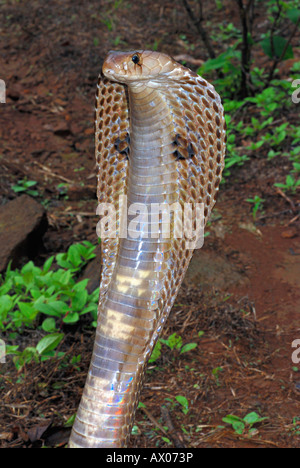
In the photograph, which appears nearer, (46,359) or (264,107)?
(46,359)

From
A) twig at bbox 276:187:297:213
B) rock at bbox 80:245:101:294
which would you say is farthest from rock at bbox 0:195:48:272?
twig at bbox 276:187:297:213

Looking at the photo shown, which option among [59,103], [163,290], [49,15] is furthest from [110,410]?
[49,15]

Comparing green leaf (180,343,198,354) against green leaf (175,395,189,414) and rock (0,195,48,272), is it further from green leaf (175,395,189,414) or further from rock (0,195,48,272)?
rock (0,195,48,272)

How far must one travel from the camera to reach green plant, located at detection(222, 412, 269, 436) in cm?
227

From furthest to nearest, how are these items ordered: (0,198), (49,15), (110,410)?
1. (49,15)
2. (0,198)
3. (110,410)

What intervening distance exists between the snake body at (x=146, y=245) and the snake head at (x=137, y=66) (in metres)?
0.07

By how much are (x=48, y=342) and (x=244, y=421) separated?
925mm

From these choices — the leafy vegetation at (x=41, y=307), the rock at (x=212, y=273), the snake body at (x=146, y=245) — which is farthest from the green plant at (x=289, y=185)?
the snake body at (x=146, y=245)

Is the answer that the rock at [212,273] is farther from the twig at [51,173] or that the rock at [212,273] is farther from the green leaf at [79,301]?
the twig at [51,173]

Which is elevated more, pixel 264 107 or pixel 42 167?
pixel 264 107

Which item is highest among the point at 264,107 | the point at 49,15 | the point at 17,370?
the point at 49,15
